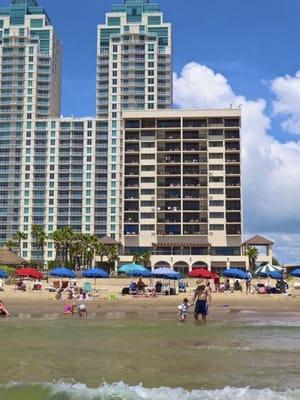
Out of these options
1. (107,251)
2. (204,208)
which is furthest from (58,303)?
(204,208)

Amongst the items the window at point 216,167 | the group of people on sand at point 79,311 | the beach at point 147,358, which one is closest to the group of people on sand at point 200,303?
the beach at point 147,358

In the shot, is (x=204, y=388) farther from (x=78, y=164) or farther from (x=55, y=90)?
(x=55, y=90)

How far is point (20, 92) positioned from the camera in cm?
13350

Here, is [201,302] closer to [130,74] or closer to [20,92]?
[130,74]

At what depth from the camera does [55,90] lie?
141 metres

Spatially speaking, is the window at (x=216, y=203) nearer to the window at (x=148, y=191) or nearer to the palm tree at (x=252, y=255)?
the palm tree at (x=252, y=255)

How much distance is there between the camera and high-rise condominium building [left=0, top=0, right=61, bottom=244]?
129 meters

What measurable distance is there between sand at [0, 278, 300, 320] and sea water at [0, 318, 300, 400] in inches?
320

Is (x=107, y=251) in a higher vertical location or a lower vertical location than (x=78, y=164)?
lower

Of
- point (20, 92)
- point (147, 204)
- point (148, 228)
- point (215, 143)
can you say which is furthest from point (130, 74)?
point (148, 228)

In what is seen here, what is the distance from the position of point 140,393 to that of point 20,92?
131021 millimetres

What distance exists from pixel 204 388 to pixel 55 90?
13655cm

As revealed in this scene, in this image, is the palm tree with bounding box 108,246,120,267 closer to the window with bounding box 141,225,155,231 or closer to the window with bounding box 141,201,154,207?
the window with bounding box 141,225,155,231

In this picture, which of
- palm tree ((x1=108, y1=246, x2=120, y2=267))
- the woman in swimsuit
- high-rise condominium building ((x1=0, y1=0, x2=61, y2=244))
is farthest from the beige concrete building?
the woman in swimsuit
